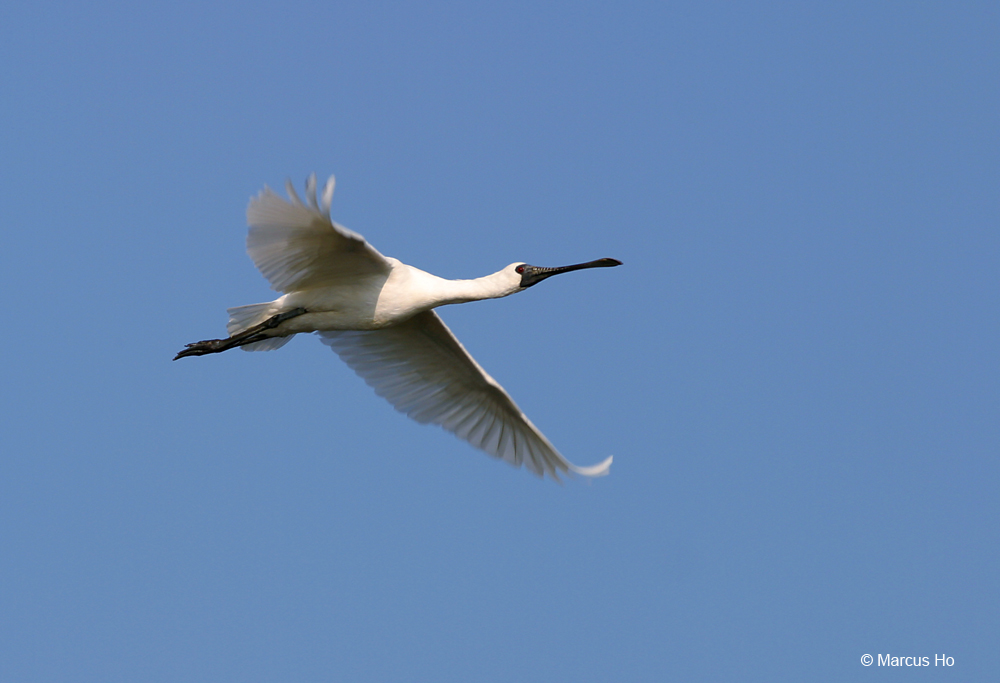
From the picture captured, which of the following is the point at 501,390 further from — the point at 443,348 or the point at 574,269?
the point at 574,269

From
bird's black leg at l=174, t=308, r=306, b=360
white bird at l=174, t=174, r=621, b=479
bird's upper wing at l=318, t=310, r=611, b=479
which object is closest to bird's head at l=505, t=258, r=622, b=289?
white bird at l=174, t=174, r=621, b=479

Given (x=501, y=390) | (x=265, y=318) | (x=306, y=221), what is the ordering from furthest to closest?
(x=501, y=390) < (x=265, y=318) < (x=306, y=221)

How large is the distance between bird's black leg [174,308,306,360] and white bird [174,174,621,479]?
1 centimetres

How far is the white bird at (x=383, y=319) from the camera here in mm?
13812

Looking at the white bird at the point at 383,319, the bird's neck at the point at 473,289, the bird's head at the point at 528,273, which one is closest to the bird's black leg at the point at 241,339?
the white bird at the point at 383,319

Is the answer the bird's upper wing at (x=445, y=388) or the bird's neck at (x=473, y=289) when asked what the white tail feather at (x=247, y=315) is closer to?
the bird's upper wing at (x=445, y=388)

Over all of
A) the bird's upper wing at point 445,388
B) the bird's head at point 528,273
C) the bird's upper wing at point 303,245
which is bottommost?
the bird's upper wing at point 445,388

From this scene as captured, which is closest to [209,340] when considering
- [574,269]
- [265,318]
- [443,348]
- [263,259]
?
[265,318]

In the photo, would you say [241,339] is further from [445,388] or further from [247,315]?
[445,388]

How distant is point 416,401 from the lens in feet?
58.5

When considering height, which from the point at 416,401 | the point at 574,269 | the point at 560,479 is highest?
the point at 574,269

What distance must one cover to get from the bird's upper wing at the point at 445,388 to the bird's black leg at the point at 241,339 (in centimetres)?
190

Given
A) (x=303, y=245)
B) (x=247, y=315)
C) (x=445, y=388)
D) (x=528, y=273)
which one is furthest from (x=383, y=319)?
(x=445, y=388)

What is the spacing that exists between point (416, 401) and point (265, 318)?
3272mm
